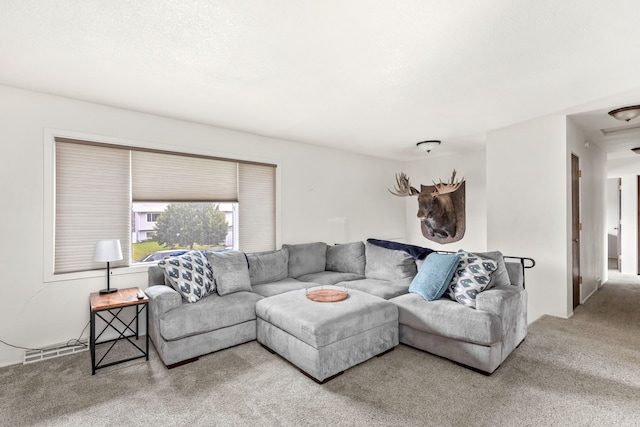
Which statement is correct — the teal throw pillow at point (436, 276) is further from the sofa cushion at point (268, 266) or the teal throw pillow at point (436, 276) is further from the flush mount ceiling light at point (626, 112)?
the flush mount ceiling light at point (626, 112)

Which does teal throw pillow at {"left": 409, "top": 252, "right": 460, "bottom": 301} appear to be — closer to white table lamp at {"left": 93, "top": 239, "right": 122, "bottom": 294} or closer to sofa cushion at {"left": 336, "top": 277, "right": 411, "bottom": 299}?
sofa cushion at {"left": 336, "top": 277, "right": 411, "bottom": 299}

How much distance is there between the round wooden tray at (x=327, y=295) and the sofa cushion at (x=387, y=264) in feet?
3.24

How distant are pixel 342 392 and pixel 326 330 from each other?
430 millimetres

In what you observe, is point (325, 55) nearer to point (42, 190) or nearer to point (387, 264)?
point (387, 264)

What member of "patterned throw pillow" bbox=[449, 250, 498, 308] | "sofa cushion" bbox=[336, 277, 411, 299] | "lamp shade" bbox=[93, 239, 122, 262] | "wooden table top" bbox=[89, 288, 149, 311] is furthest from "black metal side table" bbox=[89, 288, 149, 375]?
"patterned throw pillow" bbox=[449, 250, 498, 308]

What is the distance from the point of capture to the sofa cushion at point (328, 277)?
156 inches

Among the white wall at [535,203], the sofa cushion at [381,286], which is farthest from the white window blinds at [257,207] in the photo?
the white wall at [535,203]

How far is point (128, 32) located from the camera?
1.96 metres

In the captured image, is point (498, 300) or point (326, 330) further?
A: point (498, 300)

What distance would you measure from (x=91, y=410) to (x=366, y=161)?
511cm

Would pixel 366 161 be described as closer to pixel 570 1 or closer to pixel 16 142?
pixel 570 1

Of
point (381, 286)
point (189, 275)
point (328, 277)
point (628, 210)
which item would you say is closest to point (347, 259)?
point (328, 277)

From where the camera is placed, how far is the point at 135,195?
3.45 m

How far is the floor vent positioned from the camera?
2791mm
